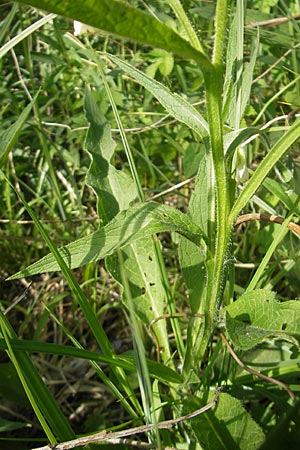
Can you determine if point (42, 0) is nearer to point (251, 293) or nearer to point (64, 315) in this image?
point (251, 293)

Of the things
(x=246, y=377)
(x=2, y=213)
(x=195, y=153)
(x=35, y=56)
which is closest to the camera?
(x=246, y=377)

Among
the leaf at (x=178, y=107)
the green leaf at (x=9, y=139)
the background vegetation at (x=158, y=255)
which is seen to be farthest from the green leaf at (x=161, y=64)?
the leaf at (x=178, y=107)

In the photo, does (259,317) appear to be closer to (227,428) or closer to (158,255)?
(227,428)

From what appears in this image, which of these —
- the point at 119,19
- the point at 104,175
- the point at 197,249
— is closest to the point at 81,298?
the point at 197,249

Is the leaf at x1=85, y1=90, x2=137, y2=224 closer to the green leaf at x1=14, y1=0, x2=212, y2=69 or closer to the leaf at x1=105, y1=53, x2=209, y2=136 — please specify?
the leaf at x1=105, y1=53, x2=209, y2=136

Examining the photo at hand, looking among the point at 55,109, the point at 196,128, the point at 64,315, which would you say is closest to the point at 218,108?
the point at 196,128

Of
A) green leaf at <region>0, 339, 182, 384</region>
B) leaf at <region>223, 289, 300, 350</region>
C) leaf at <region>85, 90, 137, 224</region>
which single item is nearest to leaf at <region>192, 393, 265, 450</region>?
green leaf at <region>0, 339, 182, 384</region>
